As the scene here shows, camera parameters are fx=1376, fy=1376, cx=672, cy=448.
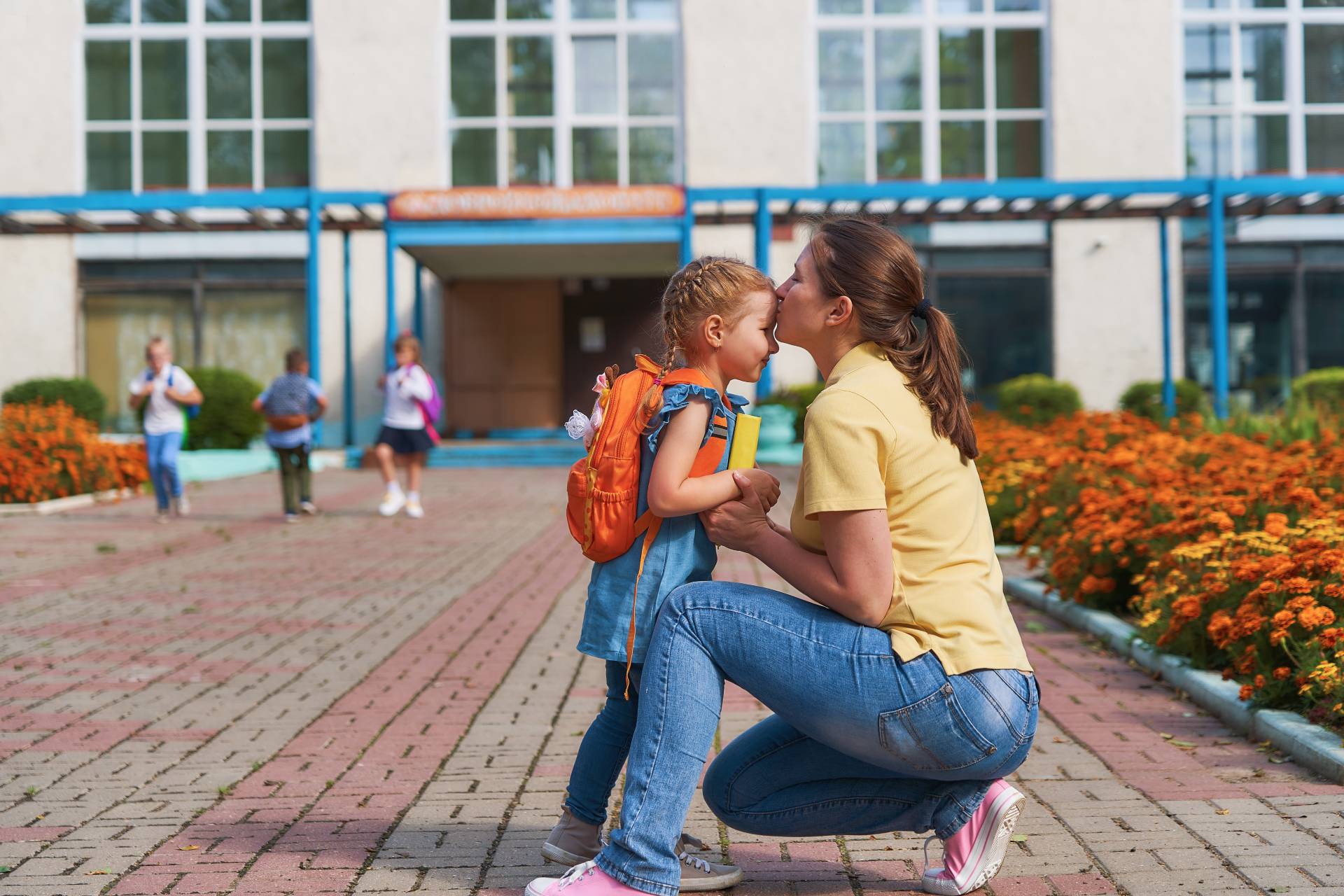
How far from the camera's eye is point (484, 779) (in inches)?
169

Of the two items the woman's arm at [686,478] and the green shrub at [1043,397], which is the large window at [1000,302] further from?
the woman's arm at [686,478]

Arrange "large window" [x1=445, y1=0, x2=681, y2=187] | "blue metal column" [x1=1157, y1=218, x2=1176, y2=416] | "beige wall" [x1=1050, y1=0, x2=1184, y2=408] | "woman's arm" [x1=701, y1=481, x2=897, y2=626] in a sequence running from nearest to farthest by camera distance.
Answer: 1. "woman's arm" [x1=701, y1=481, x2=897, y2=626]
2. "blue metal column" [x1=1157, y1=218, x2=1176, y2=416]
3. "beige wall" [x1=1050, y1=0, x2=1184, y2=408]
4. "large window" [x1=445, y1=0, x2=681, y2=187]

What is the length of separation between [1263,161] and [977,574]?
23.2 metres

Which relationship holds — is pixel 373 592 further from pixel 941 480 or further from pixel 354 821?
pixel 941 480

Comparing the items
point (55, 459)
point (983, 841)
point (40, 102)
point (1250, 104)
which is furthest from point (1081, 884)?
point (40, 102)

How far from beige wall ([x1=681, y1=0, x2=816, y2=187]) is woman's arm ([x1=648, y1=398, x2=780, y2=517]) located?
20504mm

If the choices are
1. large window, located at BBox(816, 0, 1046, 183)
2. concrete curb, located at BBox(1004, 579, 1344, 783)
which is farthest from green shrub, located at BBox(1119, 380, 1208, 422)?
concrete curb, located at BBox(1004, 579, 1344, 783)

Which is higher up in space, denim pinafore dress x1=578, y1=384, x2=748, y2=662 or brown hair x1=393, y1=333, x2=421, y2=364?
brown hair x1=393, y1=333, x2=421, y2=364

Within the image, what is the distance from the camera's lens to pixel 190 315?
79.5 feet

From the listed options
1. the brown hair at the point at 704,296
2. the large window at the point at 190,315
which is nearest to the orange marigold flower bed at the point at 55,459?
the large window at the point at 190,315

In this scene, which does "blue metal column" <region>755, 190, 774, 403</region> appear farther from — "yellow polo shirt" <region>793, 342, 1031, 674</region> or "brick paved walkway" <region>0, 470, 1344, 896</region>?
"yellow polo shirt" <region>793, 342, 1031, 674</region>

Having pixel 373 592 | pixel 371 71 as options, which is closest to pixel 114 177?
pixel 371 71

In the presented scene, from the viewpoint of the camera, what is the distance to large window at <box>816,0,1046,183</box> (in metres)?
23.2

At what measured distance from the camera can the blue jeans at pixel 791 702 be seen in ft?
9.01
